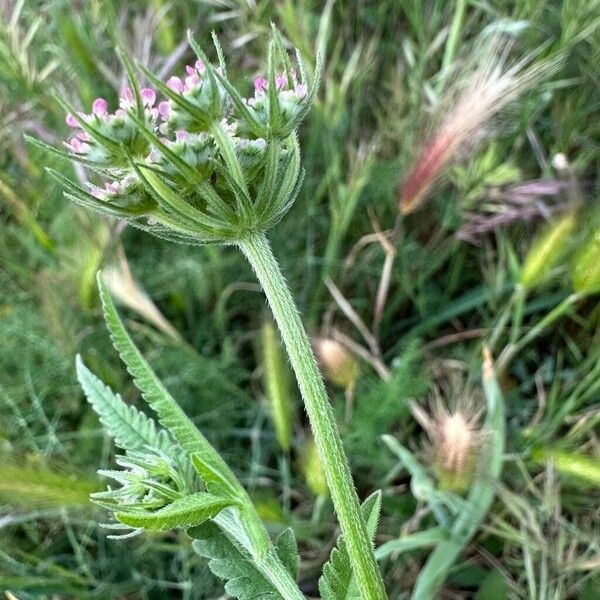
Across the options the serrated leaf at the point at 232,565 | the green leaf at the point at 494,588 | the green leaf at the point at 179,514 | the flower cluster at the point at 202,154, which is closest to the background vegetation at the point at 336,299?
the green leaf at the point at 494,588

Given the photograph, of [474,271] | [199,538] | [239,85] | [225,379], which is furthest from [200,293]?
[199,538]

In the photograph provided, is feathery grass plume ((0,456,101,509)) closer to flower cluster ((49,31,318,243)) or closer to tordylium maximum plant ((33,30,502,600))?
tordylium maximum plant ((33,30,502,600))

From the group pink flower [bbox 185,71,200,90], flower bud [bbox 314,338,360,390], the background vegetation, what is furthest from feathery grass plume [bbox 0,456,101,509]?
pink flower [bbox 185,71,200,90]

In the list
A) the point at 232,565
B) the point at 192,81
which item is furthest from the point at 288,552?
the point at 192,81

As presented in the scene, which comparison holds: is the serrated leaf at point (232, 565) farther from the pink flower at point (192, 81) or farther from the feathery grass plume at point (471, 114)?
the feathery grass plume at point (471, 114)

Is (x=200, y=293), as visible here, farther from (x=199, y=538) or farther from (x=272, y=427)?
(x=199, y=538)

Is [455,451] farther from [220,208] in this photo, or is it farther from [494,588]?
[220,208]
